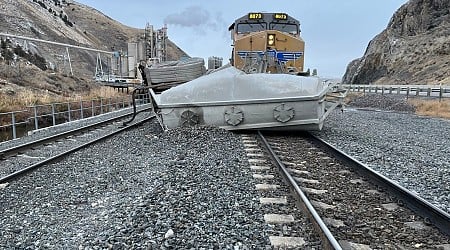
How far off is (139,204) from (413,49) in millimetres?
57708

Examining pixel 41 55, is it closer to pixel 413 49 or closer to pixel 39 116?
pixel 39 116

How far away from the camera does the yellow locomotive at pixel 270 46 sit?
12.8m

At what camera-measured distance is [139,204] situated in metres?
4.93

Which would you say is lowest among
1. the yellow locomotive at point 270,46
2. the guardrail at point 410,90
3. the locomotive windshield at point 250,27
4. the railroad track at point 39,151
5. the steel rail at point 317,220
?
the railroad track at point 39,151

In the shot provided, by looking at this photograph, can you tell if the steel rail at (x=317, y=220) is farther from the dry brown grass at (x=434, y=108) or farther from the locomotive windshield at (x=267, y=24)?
the dry brown grass at (x=434, y=108)

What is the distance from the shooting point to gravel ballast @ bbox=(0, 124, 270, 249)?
158 inches

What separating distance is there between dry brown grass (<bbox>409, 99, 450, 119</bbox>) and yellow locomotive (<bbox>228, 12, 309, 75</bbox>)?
32.6 ft

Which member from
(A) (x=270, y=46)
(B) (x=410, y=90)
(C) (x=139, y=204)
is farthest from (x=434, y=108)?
(C) (x=139, y=204)

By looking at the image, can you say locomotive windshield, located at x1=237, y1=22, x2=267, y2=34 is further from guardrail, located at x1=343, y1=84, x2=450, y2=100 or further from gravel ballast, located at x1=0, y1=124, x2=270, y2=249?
guardrail, located at x1=343, y1=84, x2=450, y2=100

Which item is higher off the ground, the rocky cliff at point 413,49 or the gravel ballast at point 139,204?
the rocky cliff at point 413,49

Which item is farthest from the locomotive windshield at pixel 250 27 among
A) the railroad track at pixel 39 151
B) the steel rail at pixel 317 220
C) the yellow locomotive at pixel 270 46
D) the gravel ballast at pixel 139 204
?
Result: the steel rail at pixel 317 220

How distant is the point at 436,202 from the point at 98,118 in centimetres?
1485

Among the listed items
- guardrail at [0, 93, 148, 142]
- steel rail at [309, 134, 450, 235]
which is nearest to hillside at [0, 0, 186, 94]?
guardrail at [0, 93, 148, 142]

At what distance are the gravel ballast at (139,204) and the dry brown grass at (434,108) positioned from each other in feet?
52.1
